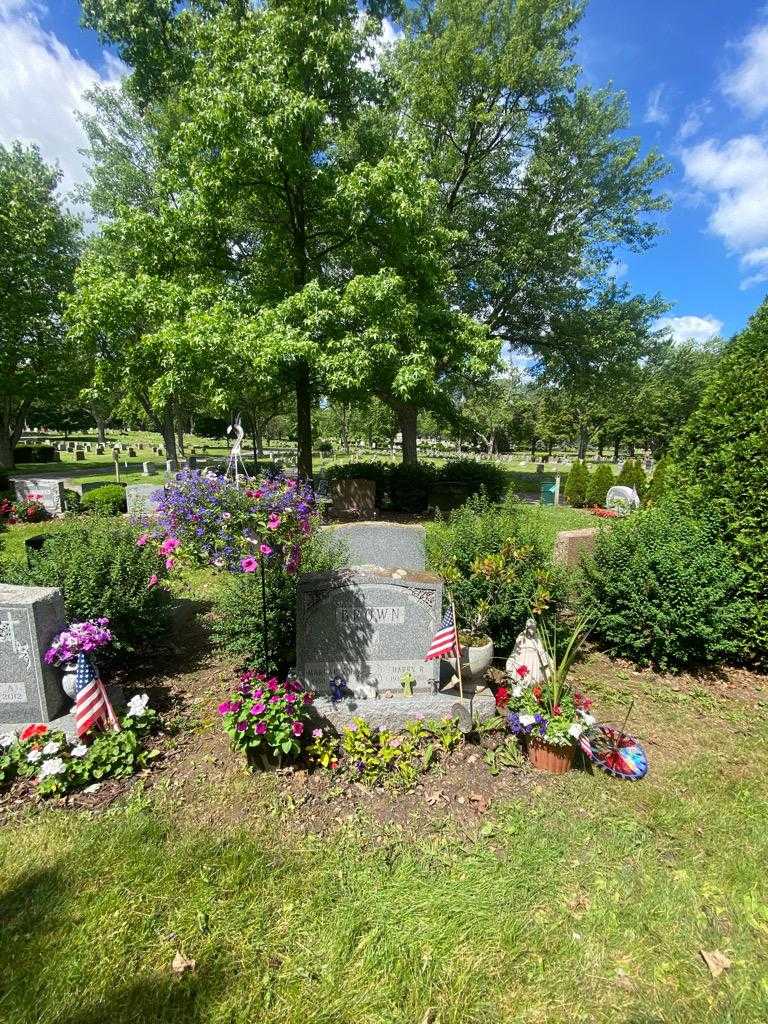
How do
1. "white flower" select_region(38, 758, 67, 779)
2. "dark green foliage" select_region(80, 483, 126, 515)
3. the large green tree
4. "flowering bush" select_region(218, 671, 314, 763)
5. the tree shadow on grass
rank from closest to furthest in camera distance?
the tree shadow on grass < "white flower" select_region(38, 758, 67, 779) < "flowering bush" select_region(218, 671, 314, 763) < "dark green foliage" select_region(80, 483, 126, 515) < the large green tree

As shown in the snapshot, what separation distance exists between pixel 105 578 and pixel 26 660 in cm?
129

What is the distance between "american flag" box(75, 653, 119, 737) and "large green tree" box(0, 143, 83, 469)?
2108 centimetres

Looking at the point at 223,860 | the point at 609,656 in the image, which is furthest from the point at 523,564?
the point at 223,860

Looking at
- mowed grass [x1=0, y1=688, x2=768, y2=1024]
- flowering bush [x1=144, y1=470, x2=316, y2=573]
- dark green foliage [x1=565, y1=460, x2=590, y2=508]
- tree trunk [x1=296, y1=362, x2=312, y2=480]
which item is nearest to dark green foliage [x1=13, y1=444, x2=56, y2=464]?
tree trunk [x1=296, y1=362, x2=312, y2=480]

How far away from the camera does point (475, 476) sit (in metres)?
15.2

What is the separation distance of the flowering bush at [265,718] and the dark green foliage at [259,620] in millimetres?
1056

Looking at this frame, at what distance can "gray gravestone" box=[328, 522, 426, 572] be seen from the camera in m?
6.80

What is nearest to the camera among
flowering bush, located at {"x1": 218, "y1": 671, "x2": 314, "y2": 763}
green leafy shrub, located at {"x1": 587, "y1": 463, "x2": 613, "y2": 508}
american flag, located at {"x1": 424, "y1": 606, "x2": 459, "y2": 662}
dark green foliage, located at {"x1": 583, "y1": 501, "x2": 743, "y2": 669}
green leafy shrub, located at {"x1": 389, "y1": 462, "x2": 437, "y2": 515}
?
flowering bush, located at {"x1": 218, "y1": 671, "x2": 314, "y2": 763}

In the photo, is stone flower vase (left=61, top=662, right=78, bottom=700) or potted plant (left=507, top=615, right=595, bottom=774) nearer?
potted plant (left=507, top=615, right=595, bottom=774)

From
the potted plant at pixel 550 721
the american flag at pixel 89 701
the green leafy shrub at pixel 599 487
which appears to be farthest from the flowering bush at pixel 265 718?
the green leafy shrub at pixel 599 487

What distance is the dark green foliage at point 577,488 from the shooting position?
17844 mm

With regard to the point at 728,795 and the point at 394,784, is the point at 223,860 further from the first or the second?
the point at 728,795

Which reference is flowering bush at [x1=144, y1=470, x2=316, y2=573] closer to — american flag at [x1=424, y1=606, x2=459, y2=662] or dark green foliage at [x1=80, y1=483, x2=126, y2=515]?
american flag at [x1=424, y1=606, x2=459, y2=662]

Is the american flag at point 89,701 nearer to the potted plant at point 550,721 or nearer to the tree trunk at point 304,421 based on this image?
the potted plant at point 550,721
